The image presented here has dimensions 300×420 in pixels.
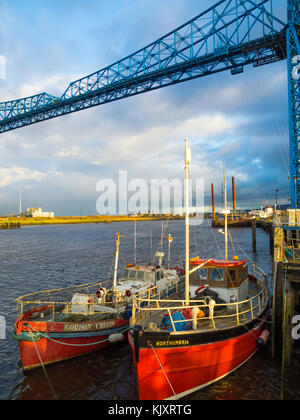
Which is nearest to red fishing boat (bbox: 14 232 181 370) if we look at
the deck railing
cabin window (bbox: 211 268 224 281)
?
the deck railing

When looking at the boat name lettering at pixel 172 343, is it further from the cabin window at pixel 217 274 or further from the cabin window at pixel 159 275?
the cabin window at pixel 159 275

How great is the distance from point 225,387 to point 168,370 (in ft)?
9.23

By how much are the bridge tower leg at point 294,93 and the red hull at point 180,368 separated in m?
20.6

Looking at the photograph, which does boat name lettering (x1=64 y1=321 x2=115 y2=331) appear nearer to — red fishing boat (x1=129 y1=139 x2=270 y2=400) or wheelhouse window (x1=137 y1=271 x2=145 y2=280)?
red fishing boat (x1=129 y1=139 x2=270 y2=400)

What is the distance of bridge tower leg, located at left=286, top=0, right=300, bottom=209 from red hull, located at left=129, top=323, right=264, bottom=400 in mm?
20647

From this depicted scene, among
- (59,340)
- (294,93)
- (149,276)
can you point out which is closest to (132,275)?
(149,276)

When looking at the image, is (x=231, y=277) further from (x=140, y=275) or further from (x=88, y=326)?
(x=88, y=326)

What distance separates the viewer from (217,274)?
12547 mm

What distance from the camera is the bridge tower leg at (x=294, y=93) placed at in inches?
1044

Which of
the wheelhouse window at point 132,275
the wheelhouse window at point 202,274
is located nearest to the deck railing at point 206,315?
the wheelhouse window at point 202,274

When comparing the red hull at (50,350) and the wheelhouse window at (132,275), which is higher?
the wheelhouse window at (132,275)

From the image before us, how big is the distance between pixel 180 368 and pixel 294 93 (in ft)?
96.7

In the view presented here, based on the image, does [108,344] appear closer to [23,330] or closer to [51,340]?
[51,340]

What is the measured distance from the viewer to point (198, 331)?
891cm
